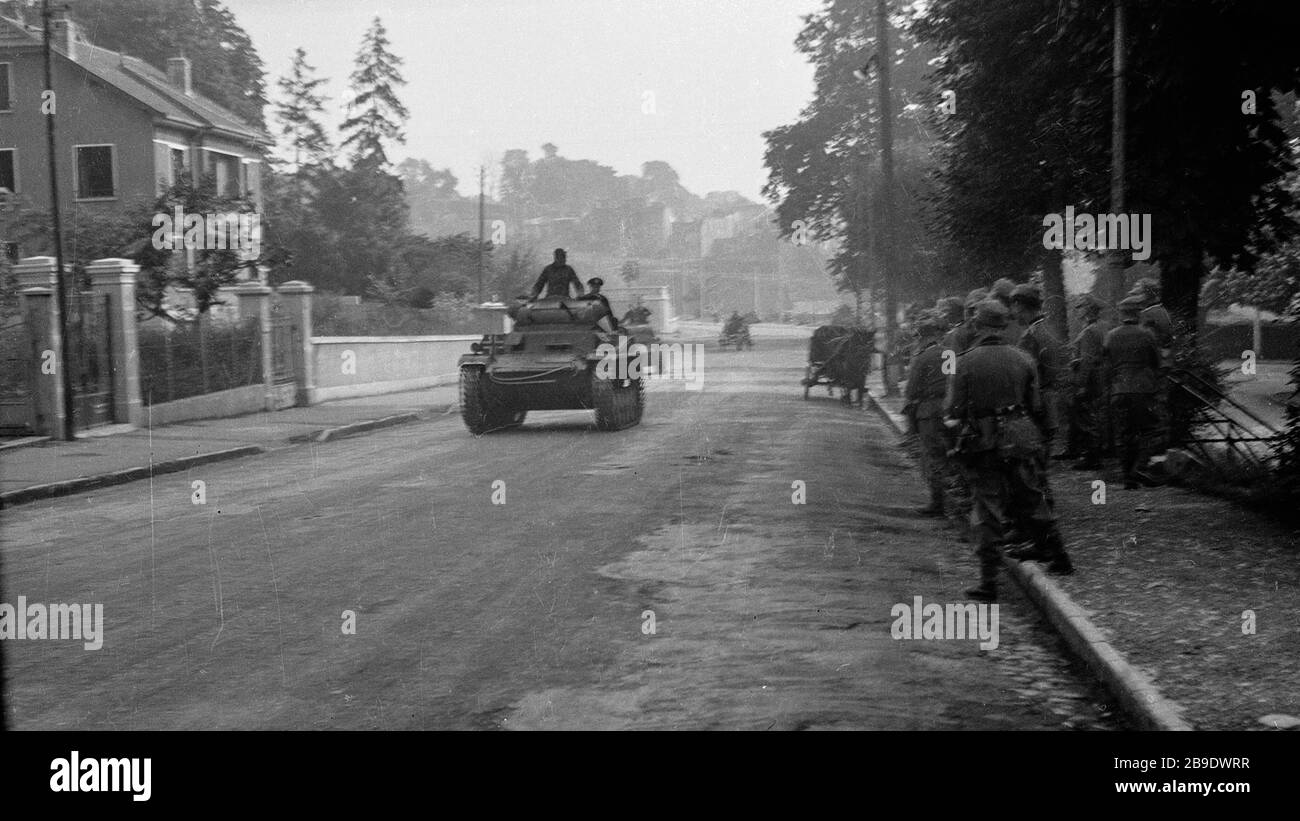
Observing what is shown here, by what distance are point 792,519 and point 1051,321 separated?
1287 cm

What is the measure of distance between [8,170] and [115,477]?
2742 cm

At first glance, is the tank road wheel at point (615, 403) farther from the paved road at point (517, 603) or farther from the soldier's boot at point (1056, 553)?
the soldier's boot at point (1056, 553)

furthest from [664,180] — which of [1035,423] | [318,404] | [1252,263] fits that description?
[1035,423]

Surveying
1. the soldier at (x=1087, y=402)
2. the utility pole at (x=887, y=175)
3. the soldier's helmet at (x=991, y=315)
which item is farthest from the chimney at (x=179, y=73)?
the soldier's helmet at (x=991, y=315)

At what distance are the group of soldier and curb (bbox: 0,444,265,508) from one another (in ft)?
29.6

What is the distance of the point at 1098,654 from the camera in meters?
6.74

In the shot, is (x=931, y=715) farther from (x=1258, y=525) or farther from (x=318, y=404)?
(x=318, y=404)

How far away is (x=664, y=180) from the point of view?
144750 mm

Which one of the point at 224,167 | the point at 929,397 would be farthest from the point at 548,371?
the point at 224,167

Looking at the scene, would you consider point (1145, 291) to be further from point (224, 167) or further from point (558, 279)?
point (224, 167)

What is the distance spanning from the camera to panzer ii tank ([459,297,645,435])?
19672 mm

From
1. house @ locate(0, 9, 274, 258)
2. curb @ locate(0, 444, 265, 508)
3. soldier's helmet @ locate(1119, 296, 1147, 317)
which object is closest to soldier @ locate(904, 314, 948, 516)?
soldier's helmet @ locate(1119, 296, 1147, 317)

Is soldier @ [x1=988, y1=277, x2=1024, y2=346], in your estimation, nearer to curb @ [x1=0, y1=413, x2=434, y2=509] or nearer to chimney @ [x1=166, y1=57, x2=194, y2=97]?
Result: curb @ [x1=0, y1=413, x2=434, y2=509]

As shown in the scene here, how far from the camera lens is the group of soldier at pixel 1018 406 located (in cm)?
871
